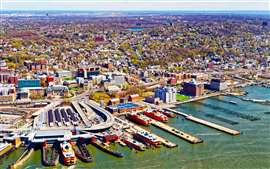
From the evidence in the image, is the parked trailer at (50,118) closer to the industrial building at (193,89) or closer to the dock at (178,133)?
the dock at (178,133)

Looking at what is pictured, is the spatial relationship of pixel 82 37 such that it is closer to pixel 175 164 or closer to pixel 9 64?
pixel 9 64

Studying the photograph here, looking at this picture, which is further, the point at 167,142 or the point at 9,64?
the point at 9,64

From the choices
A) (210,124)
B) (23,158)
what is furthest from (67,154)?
(210,124)

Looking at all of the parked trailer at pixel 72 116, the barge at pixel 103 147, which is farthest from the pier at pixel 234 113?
the barge at pixel 103 147

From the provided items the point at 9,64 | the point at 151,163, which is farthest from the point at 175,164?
the point at 9,64

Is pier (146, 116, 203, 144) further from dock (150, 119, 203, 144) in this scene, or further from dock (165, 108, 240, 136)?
dock (165, 108, 240, 136)

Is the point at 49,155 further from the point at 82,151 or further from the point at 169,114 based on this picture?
the point at 169,114
